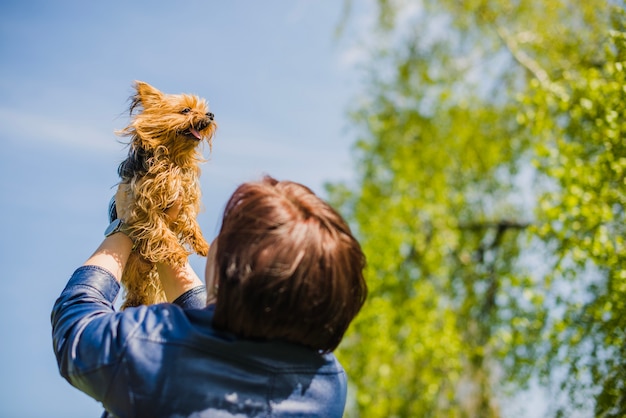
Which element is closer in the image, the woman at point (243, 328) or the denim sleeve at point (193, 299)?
the woman at point (243, 328)

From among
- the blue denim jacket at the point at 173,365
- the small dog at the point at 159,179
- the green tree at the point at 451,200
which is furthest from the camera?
the green tree at the point at 451,200

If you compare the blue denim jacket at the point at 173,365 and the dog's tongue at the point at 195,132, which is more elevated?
the dog's tongue at the point at 195,132

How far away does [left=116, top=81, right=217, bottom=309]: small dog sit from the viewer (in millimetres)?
1369

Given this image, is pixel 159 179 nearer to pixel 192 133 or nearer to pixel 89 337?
pixel 192 133

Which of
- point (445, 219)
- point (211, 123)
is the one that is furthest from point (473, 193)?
point (211, 123)

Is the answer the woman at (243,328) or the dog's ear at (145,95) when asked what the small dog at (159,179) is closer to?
the dog's ear at (145,95)

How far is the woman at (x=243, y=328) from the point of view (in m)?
1.03

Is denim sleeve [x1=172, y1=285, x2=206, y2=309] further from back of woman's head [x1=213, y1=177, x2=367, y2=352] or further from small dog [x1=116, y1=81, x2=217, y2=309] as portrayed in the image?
back of woman's head [x1=213, y1=177, x2=367, y2=352]

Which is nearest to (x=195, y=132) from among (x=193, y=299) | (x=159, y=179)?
(x=159, y=179)

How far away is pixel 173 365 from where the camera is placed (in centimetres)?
104

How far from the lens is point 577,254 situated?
12.1ft

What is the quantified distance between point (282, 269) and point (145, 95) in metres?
0.64

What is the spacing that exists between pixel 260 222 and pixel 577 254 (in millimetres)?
3046

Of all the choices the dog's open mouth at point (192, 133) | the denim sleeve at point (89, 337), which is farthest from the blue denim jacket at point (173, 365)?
the dog's open mouth at point (192, 133)
